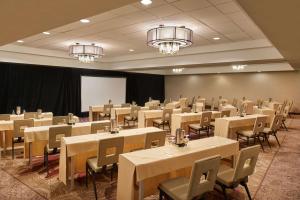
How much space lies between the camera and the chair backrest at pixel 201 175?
221 centimetres

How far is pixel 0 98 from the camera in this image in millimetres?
8703

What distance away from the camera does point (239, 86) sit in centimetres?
1467

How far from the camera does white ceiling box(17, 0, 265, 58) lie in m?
4.07

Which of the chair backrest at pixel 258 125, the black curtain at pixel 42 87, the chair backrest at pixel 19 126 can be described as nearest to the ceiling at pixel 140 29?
the black curtain at pixel 42 87

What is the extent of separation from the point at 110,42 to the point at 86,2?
18.5 ft

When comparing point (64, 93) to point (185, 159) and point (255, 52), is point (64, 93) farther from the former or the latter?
point (185, 159)

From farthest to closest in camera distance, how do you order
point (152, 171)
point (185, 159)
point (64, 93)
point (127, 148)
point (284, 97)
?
point (284, 97) < point (64, 93) < point (127, 148) < point (185, 159) < point (152, 171)

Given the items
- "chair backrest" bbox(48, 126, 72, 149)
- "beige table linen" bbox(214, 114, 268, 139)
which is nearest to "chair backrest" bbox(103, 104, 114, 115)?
"beige table linen" bbox(214, 114, 268, 139)

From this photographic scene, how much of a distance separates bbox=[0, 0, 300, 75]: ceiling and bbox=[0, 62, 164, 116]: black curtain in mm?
644

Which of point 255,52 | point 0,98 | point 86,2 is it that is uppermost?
point 255,52

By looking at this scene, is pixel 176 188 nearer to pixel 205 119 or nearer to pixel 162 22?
pixel 162 22

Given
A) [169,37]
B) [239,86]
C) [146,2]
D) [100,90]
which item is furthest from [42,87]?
[239,86]

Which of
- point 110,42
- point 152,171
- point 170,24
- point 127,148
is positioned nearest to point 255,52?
point 170,24

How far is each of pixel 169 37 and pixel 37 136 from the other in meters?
3.38
